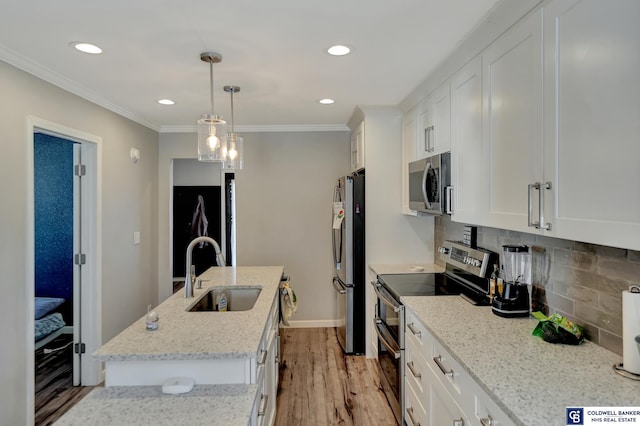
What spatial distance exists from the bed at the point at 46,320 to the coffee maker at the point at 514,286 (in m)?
3.88

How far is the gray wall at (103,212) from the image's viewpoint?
89.7 inches

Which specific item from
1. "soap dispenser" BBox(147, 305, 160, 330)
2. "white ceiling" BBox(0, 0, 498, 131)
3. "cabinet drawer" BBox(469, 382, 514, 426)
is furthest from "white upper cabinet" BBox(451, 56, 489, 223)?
"soap dispenser" BBox(147, 305, 160, 330)

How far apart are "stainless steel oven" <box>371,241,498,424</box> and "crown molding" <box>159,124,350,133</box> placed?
212cm

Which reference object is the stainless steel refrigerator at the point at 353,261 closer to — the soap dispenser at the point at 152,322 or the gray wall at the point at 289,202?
the gray wall at the point at 289,202

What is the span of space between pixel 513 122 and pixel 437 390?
1.28 meters

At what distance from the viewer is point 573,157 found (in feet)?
4.43

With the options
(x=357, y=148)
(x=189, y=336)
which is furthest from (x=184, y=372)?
(x=357, y=148)

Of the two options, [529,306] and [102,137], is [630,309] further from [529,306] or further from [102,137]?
[102,137]

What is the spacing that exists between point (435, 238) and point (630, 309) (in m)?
2.44

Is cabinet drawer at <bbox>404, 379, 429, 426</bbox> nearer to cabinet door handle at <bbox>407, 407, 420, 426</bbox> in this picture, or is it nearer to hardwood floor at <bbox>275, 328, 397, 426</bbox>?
cabinet door handle at <bbox>407, 407, 420, 426</bbox>

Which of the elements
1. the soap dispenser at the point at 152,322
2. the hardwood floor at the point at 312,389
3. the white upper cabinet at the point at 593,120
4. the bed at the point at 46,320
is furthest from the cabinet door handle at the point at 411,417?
the bed at the point at 46,320

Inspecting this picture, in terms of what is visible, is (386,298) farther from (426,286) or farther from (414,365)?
(414,365)

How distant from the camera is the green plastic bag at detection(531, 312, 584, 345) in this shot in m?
1.60

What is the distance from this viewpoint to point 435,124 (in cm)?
280
